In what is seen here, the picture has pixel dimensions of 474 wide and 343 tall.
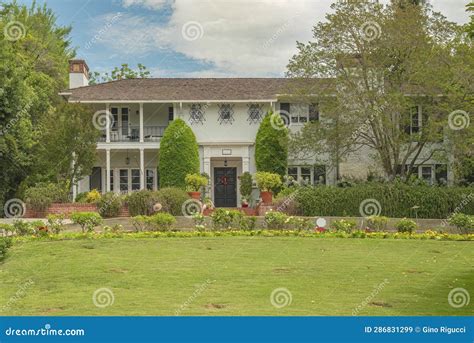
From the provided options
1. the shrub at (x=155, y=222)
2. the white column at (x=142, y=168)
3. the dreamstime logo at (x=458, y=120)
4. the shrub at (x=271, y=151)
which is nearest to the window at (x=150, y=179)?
the white column at (x=142, y=168)

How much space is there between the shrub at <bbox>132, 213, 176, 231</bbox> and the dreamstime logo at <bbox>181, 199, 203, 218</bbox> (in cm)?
460

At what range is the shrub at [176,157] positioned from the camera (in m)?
34.2

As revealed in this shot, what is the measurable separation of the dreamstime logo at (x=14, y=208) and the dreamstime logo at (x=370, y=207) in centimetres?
1463

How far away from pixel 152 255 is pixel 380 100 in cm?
1600

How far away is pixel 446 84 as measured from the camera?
28391 millimetres

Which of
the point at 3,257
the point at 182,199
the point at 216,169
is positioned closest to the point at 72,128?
the point at 182,199

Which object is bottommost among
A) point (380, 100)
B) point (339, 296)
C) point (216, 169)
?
point (339, 296)

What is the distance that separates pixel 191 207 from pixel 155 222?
235 inches

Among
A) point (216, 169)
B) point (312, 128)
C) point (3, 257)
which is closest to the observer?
point (3, 257)

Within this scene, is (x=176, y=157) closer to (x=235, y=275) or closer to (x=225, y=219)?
(x=225, y=219)

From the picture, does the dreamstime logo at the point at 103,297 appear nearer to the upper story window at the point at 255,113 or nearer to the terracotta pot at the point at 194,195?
the terracotta pot at the point at 194,195

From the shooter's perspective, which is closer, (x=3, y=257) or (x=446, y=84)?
(x=3, y=257)

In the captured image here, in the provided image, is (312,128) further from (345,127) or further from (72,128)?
(72,128)

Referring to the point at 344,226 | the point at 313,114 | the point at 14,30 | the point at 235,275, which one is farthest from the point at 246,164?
the point at 235,275
